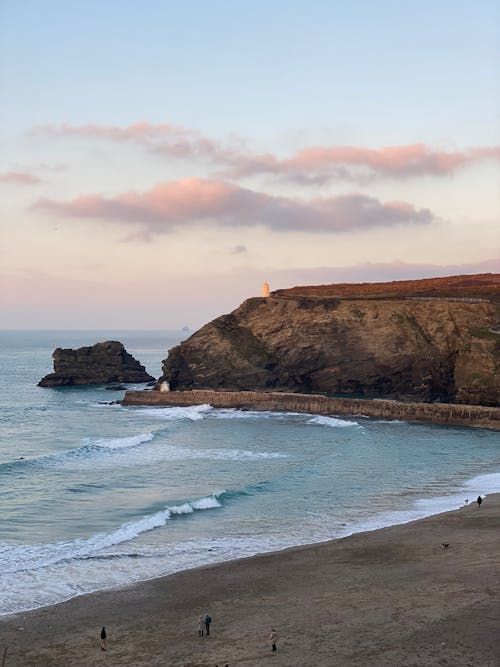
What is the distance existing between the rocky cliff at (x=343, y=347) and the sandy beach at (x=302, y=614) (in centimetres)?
5717

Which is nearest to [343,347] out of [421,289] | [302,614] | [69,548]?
[421,289]

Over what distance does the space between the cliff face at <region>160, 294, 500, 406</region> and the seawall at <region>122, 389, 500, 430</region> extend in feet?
21.2

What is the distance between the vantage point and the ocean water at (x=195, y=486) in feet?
105

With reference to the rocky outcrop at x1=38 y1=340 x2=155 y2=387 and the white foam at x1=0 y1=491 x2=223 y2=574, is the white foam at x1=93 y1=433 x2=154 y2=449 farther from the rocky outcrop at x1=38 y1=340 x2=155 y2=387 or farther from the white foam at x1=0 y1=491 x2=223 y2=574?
the rocky outcrop at x1=38 y1=340 x2=155 y2=387

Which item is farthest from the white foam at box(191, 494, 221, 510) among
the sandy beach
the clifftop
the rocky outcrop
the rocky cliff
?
the rocky outcrop

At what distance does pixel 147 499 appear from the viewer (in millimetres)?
42188

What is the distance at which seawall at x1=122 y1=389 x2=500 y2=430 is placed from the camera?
245ft

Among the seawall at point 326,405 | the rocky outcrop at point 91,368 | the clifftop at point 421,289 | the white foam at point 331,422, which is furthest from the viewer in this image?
the rocky outcrop at point 91,368

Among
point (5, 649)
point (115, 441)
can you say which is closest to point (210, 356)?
→ point (115, 441)

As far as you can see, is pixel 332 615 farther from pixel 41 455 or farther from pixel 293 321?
pixel 293 321

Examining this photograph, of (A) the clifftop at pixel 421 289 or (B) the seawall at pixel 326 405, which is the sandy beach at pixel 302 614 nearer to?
(B) the seawall at pixel 326 405

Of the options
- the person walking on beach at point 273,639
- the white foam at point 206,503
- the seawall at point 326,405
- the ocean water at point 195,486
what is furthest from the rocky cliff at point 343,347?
the person walking on beach at point 273,639

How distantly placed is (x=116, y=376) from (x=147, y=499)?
7772cm

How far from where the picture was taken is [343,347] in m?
95.5
